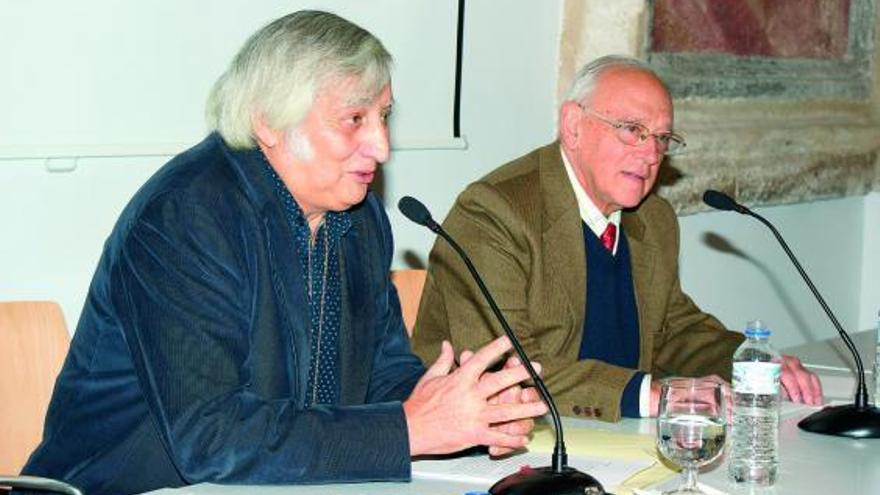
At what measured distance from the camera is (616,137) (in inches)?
141

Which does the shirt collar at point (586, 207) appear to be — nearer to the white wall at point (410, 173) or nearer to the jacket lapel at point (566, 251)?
the jacket lapel at point (566, 251)

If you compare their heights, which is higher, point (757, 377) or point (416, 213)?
point (416, 213)

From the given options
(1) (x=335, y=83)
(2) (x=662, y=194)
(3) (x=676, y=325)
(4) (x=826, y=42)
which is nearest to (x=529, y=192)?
(3) (x=676, y=325)

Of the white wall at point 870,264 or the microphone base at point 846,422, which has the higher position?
the microphone base at point 846,422

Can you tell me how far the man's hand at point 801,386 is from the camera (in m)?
3.27

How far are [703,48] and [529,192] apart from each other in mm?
2031

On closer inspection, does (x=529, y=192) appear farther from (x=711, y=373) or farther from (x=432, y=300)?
(x=711, y=373)

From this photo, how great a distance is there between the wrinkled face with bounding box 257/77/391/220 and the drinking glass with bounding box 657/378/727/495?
26.5 inches

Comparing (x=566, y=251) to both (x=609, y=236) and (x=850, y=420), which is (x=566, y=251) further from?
(x=850, y=420)

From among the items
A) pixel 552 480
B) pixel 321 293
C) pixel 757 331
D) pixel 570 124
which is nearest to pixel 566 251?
pixel 570 124

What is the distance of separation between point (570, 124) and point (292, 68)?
1140 millimetres

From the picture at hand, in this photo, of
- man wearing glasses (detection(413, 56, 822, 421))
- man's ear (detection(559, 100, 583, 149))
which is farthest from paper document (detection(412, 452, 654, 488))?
man's ear (detection(559, 100, 583, 149))

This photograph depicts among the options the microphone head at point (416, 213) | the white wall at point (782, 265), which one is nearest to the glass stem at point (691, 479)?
the microphone head at point (416, 213)

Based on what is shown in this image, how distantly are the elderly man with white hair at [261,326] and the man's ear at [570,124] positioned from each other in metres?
0.88
